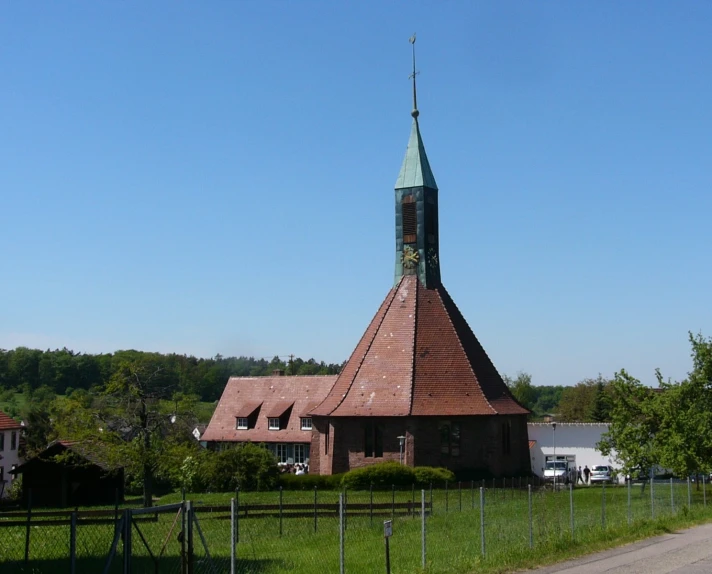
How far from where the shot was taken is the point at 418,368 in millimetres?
47406

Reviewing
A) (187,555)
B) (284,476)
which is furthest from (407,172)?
(187,555)

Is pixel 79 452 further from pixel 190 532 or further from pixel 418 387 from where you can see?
pixel 190 532

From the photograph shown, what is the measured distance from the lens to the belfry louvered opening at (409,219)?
171 feet

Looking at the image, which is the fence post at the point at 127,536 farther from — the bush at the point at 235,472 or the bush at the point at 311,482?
the bush at the point at 311,482

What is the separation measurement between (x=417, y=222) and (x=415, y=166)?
146 inches

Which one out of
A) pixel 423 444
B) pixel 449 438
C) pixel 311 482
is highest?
pixel 449 438

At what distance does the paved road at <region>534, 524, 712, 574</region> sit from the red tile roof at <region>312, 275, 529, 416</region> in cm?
2397

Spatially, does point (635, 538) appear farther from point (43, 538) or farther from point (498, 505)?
point (43, 538)

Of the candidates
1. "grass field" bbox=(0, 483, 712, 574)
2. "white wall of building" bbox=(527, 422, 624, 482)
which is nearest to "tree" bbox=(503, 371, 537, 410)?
"white wall of building" bbox=(527, 422, 624, 482)

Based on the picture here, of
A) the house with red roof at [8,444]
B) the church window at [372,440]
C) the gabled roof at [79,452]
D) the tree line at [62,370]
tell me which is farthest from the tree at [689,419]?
the tree line at [62,370]

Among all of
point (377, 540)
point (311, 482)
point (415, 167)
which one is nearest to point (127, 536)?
point (377, 540)

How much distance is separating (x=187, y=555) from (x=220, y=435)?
161 ft

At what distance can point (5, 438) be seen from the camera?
6588cm

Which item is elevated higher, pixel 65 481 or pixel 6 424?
pixel 6 424
